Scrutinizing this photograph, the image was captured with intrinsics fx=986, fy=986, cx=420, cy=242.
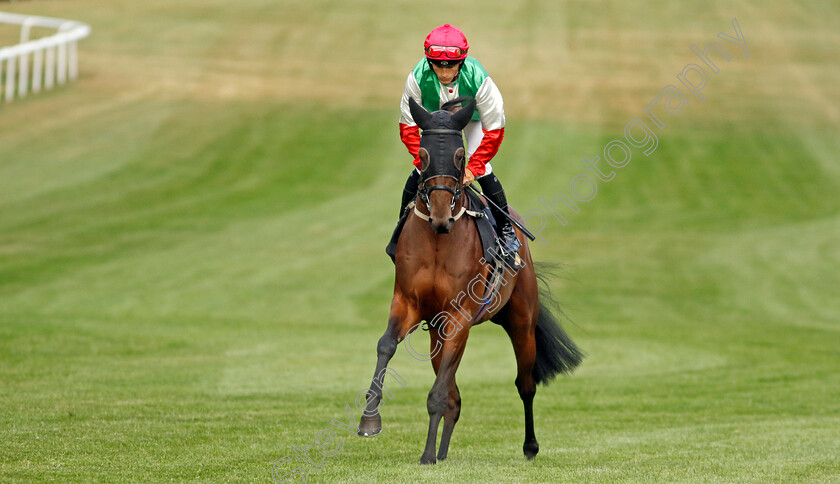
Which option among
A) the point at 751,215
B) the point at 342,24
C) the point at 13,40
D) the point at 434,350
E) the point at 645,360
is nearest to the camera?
the point at 434,350

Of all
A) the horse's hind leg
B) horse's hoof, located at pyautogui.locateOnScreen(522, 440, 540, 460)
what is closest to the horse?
the horse's hind leg

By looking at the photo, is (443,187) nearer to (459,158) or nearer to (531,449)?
(459,158)

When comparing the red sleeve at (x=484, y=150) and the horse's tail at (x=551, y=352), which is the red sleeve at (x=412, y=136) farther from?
the horse's tail at (x=551, y=352)

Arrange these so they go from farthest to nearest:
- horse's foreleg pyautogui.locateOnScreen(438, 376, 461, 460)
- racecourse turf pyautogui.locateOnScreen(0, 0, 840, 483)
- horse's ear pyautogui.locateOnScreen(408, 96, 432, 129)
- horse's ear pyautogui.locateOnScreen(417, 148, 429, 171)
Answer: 1. racecourse turf pyautogui.locateOnScreen(0, 0, 840, 483)
2. horse's foreleg pyautogui.locateOnScreen(438, 376, 461, 460)
3. horse's ear pyautogui.locateOnScreen(408, 96, 432, 129)
4. horse's ear pyautogui.locateOnScreen(417, 148, 429, 171)

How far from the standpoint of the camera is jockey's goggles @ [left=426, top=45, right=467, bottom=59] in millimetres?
8039

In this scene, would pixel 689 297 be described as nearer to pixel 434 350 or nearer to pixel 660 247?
pixel 660 247

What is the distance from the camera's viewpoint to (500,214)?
9.31 metres

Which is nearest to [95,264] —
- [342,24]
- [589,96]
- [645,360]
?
[645,360]

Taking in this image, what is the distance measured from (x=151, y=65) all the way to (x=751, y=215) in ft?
93.7

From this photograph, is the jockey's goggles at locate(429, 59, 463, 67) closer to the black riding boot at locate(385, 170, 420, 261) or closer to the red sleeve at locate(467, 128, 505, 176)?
the red sleeve at locate(467, 128, 505, 176)

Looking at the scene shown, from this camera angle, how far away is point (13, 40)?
47.1 meters

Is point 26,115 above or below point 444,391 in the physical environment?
below

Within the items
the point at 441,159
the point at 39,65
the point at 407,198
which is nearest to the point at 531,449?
the point at 407,198

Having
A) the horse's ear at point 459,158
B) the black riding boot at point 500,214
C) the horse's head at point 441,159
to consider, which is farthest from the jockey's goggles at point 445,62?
the black riding boot at point 500,214
